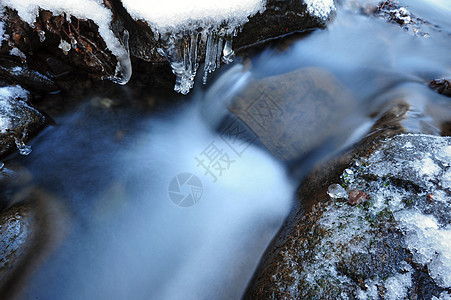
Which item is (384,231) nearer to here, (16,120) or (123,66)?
(123,66)

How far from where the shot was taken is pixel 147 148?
4129 mm

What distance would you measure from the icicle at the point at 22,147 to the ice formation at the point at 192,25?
231 centimetres

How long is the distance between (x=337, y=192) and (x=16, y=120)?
4164 mm

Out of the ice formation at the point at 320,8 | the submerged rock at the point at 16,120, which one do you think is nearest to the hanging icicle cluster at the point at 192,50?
the ice formation at the point at 320,8

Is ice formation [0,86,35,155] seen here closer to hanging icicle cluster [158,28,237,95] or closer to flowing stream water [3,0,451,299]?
flowing stream water [3,0,451,299]

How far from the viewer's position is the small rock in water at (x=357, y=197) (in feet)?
8.80

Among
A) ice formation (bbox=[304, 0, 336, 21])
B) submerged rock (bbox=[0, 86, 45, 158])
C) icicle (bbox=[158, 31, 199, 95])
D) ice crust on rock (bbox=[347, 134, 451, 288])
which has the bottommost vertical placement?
ice crust on rock (bbox=[347, 134, 451, 288])

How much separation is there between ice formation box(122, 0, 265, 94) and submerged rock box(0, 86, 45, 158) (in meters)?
2.00

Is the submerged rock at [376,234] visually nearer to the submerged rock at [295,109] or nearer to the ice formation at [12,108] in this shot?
the submerged rock at [295,109]

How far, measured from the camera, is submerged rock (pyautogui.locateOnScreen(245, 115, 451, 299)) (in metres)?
2.28

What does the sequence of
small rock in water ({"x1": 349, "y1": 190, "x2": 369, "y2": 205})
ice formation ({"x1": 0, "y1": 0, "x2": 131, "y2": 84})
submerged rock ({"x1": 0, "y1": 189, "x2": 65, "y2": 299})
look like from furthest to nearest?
ice formation ({"x1": 0, "y1": 0, "x2": 131, "y2": 84})
submerged rock ({"x1": 0, "y1": 189, "x2": 65, "y2": 299})
small rock in water ({"x1": 349, "y1": 190, "x2": 369, "y2": 205})

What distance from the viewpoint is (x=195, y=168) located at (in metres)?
3.97

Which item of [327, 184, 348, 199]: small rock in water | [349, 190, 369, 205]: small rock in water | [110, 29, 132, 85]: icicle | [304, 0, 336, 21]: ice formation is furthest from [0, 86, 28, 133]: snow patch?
[304, 0, 336, 21]: ice formation

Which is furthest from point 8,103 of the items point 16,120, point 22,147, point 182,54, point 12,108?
point 182,54
